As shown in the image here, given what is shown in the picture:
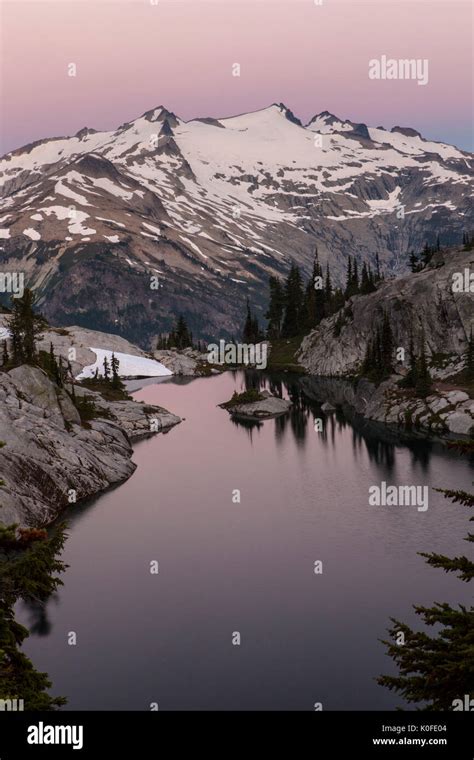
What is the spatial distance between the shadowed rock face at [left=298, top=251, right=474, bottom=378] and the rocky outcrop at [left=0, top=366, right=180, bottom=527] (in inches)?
2682

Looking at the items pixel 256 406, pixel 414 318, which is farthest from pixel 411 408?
pixel 414 318

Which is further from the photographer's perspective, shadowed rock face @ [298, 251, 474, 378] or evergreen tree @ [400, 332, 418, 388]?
shadowed rock face @ [298, 251, 474, 378]

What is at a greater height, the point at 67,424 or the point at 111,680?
the point at 67,424

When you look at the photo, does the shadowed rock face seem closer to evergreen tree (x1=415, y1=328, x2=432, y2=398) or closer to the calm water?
evergreen tree (x1=415, y1=328, x2=432, y2=398)

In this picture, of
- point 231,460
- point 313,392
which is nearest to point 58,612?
point 231,460

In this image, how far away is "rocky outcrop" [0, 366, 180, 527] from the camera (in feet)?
213

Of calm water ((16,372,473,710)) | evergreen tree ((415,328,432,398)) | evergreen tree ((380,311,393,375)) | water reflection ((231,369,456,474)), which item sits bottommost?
calm water ((16,372,473,710))

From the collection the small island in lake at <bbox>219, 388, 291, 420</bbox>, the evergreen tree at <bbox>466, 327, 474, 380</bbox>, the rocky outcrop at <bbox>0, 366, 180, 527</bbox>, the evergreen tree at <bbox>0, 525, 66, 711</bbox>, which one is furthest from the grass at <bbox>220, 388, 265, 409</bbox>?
the evergreen tree at <bbox>0, 525, 66, 711</bbox>

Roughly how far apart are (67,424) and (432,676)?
70789 millimetres

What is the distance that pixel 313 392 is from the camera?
15312cm

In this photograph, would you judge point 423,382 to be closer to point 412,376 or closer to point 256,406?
point 412,376

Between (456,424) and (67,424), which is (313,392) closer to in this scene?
(456,424)

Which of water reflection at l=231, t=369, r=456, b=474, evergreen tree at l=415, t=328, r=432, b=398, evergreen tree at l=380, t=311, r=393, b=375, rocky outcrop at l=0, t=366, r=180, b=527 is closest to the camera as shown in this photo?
rocky outcrop at l=0, t=366, r=180, b=527

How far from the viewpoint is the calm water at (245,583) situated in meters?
38.2
